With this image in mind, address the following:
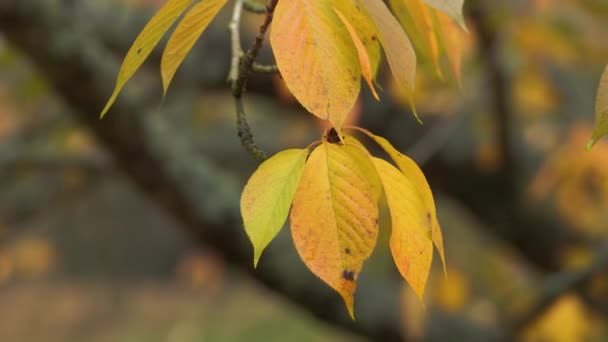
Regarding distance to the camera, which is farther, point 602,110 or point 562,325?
point 562,325

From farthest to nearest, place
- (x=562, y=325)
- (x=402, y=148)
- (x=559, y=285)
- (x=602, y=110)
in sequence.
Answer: (x=402, y=148) < (x=562, y=325) < (x=559, y=285) < (x=602, y=110)

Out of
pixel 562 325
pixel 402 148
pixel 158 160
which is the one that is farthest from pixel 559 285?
pixel 158 160

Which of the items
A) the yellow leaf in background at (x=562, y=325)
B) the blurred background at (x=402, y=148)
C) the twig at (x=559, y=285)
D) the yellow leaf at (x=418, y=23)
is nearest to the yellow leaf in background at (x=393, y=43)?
the yellow leaf at (x=418, y=23)

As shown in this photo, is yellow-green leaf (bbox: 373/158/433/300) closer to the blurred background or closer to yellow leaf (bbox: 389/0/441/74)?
yellow leaf (bbox: 389/0/441/74)

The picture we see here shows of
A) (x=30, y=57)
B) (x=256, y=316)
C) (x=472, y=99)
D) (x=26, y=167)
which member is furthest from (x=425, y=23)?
(x=256, y=316)

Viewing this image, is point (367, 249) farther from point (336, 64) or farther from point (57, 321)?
point (57, 321)

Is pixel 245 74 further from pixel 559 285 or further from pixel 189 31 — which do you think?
pixel 559 285

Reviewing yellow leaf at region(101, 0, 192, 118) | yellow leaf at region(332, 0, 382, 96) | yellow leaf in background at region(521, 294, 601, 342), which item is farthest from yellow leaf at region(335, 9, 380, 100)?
yellow leaf in background at region(521, 294, 601, 342)
